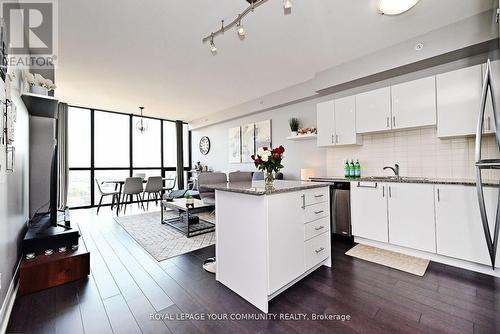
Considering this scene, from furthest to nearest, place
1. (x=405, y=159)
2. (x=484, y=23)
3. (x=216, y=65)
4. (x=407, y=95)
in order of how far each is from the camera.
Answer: (x=216, y=65), (x=405, y=159), (x=407, y=95), (x=484, y=23)

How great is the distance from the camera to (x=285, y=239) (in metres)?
1.76

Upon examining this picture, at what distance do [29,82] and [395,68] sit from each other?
4.49 meters

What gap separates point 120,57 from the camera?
3062 millimetres

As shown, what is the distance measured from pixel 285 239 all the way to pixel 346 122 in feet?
7.80

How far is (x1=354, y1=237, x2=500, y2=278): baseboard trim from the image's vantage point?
2.12 metres

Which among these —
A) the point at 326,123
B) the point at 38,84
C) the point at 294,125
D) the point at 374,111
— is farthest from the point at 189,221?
the point at 374,111

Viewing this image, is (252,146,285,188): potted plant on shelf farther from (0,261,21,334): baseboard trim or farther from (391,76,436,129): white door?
(0,261,21,334): baseboard trim

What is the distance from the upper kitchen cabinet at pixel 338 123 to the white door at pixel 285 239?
76.0 inches

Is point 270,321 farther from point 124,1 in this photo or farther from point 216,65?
point 216,65

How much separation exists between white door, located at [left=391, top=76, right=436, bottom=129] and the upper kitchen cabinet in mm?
544

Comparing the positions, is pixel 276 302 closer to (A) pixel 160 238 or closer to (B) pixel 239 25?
(A) pixel 160 238

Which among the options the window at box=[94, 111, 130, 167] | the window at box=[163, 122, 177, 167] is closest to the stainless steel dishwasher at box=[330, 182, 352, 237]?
the window at box=[163, 122, 177, 167]

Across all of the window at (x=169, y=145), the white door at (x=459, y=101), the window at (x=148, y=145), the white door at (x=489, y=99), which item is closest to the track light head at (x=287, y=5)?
the white door at (x=489, y=99)

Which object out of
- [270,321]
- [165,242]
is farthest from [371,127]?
[165,242]
